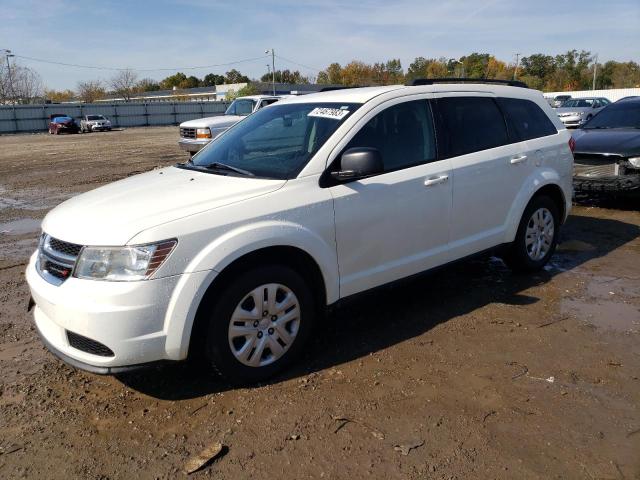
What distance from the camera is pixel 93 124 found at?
45062 millimetres

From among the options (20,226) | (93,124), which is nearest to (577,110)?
(20,226)

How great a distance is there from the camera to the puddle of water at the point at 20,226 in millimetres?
→ 8000

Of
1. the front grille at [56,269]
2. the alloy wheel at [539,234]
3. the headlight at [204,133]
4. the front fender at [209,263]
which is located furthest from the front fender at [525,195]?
the headlight at [204,133]

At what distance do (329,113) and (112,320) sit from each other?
7.09 ft

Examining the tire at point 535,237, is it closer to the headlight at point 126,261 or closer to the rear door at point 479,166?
the rear door at point 479,166

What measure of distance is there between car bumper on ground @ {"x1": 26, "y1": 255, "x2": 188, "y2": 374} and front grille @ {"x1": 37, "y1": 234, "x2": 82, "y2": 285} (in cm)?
8

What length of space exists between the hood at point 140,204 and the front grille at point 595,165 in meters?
6.35

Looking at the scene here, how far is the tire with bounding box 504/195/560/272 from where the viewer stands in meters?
5.22

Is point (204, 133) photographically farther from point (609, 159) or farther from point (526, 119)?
point (526, 119)

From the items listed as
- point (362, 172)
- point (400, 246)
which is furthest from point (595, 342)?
point (362, 172)

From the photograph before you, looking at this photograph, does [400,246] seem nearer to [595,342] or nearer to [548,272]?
[595,342]

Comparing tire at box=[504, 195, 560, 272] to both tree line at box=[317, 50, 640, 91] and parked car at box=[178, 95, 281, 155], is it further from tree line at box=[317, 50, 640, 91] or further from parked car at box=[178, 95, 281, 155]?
tree line at box=[317, 50, 640, 91]

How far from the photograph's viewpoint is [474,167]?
455 cm

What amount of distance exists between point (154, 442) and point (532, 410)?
7.07ft
